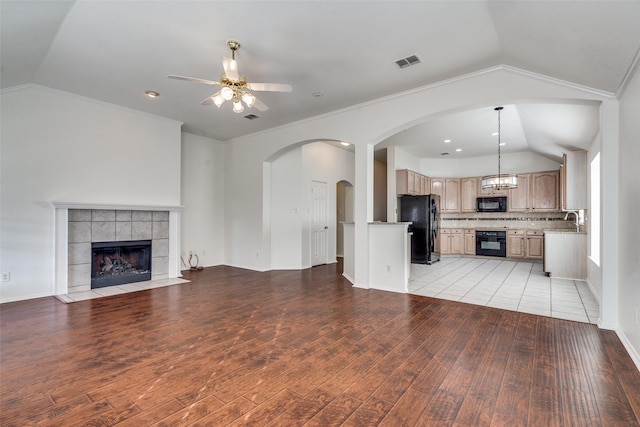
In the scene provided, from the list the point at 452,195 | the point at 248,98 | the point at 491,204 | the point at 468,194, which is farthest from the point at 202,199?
the point at 491,204

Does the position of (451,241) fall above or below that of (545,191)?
below

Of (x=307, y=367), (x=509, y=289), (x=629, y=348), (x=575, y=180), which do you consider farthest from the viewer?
(x=575, y=180)

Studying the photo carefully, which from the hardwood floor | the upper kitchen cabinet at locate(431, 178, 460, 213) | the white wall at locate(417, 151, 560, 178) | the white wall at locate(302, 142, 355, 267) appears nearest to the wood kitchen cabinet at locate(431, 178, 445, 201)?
the upper kitchen cabinet at locate(431, 178, 460, 213)

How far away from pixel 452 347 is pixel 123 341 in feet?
9.84

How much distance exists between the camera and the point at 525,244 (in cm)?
780

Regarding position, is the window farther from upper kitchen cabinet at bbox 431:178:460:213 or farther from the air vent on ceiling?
upper kitchen cabinet at bbox 431:178:460:213

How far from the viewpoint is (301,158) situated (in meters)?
6.65

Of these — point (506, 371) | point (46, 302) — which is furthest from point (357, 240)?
point (46, 302)

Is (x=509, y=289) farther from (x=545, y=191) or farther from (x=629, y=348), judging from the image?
(x=545, y=191)

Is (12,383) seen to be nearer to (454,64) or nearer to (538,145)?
(454,64)

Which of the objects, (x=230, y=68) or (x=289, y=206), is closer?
(x=230, y=68)

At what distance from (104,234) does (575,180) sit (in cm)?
837

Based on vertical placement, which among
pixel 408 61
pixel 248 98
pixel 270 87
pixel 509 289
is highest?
pixel 408 61

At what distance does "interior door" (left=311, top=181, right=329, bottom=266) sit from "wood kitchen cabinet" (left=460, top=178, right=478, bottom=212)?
167 inches
